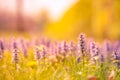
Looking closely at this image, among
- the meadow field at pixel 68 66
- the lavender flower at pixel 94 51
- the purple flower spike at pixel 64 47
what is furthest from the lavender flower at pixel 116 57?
the purple flower spike at pixel 64 47

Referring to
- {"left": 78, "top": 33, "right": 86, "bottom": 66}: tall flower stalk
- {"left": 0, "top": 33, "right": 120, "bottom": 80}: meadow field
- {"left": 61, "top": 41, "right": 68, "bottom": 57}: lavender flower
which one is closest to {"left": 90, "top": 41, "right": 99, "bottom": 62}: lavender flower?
{"left": 0, "top": 33, "right": 120, "bottom": 80}: meadow field

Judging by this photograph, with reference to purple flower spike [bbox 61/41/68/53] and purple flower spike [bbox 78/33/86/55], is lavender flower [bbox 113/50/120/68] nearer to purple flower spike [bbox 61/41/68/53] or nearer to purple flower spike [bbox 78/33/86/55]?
purple flower spike [bbox 78/33/86/55]

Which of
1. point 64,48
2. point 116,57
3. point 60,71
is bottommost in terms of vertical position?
point 60,71

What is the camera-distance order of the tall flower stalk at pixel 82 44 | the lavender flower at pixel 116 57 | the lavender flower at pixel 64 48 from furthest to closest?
the lavender flower at pixel 64 48 → the lavender flower at pixel 116 57 → the tall flower stalk at pixel 82 44

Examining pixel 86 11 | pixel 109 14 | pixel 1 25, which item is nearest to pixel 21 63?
pixel 109 14

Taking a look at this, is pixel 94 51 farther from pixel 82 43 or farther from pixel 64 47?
pixel 64 47

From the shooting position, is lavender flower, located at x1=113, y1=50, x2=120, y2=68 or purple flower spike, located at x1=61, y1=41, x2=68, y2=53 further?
purple flower spike, located at x1=61, y1=41, x2=68, y2=53

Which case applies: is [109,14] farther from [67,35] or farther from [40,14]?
[40,14]

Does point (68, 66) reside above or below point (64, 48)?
below

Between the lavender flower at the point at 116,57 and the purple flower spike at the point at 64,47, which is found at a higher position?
the purple flower spike at the point at 64,47

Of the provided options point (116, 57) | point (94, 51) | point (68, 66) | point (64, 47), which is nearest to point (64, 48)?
point (64, 47)

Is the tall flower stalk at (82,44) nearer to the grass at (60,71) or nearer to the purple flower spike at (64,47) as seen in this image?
the grass at (60,71)
